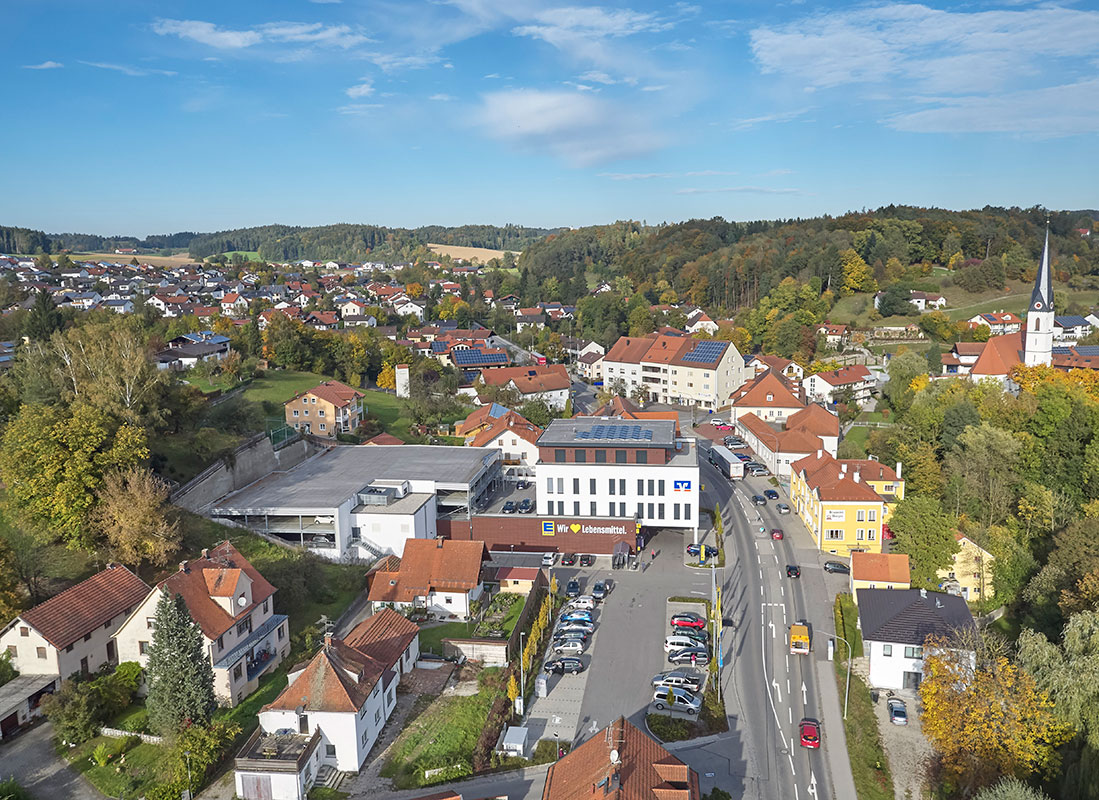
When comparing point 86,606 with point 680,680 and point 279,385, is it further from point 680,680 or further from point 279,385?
point 279,385

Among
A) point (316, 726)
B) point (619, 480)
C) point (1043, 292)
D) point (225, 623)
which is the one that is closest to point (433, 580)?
point (225, 623)

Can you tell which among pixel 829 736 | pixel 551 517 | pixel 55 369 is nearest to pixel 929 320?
pixel 551 517

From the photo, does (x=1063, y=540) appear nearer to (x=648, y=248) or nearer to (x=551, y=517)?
(x=551, y=517)

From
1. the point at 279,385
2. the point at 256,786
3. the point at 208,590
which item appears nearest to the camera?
the point at 256,786

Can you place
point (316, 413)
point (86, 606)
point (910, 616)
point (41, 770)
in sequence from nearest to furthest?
point (41, 770)
point (86, 606)
point (910, 616)
point (316, 413)

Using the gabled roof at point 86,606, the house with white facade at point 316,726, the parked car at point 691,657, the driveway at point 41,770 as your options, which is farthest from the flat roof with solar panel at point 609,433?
the driveway at point 41,770

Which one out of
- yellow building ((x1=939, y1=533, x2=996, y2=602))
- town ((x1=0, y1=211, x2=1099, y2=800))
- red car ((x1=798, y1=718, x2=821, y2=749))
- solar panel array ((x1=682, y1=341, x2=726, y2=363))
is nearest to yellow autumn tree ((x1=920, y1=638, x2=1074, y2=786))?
town ((x1=0, y1=211, x2=1099, y2=800))

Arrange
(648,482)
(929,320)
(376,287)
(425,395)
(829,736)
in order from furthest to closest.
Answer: (376,287), (929,320), (425,395), (648,482), (829,736)

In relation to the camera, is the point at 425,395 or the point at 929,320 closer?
the point at 425,395
